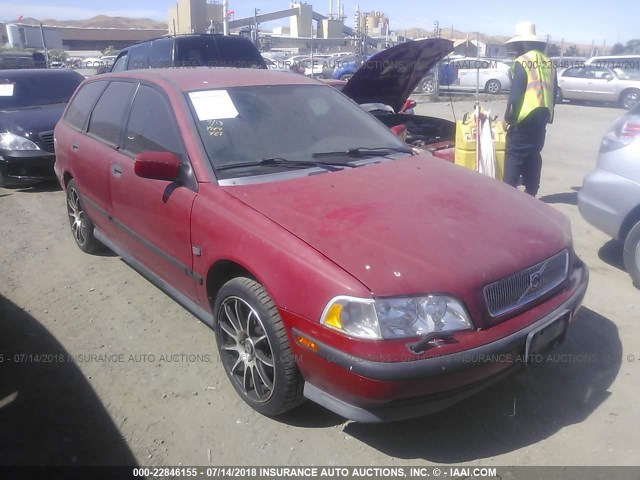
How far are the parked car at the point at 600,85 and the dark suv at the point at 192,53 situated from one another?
515 inches

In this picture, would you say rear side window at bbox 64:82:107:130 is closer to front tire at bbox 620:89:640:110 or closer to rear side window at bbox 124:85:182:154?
rear side window at bbox 124:85:182:154

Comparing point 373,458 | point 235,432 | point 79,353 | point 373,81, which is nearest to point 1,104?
point 373,81

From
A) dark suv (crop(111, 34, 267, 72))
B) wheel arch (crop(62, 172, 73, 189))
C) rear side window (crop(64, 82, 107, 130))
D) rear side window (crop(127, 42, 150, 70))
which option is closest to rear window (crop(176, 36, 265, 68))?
dark suv (crop(111, 34, 267, 72))

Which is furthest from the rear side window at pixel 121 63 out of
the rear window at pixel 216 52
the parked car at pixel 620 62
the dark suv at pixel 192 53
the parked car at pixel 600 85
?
the parked car at pixel 620 62

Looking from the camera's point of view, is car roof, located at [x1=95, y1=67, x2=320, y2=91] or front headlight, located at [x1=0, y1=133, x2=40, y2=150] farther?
front headlight, located at [x1=0, y1=133, x2=40, y2=150]

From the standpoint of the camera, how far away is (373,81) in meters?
6.05

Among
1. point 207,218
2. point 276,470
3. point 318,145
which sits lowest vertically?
point 276,470

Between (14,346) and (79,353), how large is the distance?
1.50 ft

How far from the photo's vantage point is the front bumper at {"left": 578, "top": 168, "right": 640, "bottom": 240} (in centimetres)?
423

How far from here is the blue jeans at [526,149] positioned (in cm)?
565

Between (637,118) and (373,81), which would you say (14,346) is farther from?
(637,118)

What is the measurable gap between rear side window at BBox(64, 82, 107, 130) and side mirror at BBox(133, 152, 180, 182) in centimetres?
179

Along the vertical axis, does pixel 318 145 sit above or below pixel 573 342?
above

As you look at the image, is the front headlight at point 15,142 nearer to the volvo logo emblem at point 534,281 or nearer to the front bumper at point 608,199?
the front bumper at point 608,199
